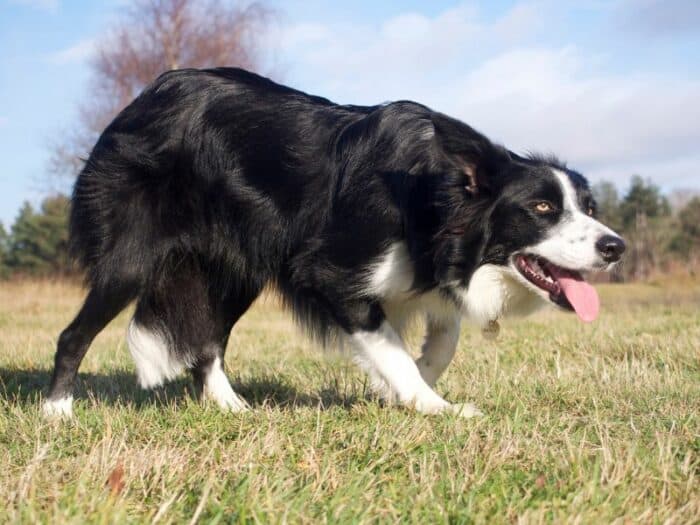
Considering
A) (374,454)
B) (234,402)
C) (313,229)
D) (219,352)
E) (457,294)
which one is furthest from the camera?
(219,352)

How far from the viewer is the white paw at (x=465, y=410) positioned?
3.69 m

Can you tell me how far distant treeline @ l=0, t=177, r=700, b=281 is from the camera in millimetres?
30891

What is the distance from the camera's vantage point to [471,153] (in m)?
3.82

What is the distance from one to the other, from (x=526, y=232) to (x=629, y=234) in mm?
39587

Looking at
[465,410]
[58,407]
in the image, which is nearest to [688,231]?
[465,410]

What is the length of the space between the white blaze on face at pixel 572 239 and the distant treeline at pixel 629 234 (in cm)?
1861

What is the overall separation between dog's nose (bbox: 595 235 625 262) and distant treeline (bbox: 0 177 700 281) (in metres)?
18.7

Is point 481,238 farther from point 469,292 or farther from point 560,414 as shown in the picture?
point 560,414

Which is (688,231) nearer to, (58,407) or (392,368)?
(392,368)

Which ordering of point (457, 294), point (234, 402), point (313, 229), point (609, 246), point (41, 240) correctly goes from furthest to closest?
point (41, 240) < point (234, 402) < point (313, 229) < point (457, 294) < point (609, 246)

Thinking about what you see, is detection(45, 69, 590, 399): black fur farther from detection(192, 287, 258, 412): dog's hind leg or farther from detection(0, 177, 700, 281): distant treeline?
detection(0, 177, 700, 281): distant treeline

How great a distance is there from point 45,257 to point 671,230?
95.1 ft

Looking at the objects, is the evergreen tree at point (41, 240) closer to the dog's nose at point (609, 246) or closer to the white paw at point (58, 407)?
the white paw at point (58, 407)

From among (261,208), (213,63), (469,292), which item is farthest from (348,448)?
(213,63)
